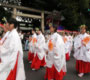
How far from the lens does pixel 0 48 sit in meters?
2.62

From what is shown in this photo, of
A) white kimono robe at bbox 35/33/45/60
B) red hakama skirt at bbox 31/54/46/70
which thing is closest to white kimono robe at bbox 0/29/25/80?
red hakama skirt at bbox 31/54/46/70

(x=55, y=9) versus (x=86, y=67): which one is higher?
(x=55, y=9)

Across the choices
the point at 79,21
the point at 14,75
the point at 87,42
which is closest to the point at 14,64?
the point at 14,75

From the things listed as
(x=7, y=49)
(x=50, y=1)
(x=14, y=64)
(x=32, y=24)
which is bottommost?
(x=14, y=64)

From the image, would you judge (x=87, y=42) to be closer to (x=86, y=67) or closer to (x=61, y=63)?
(x=86, y=67)

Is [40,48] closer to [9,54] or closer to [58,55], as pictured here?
[58,55]

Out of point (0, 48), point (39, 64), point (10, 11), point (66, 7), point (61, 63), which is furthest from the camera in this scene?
point (66, 7)

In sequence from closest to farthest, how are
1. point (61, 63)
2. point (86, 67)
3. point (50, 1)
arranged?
point (61, 63) < point (86, 67) < point (50, 1)

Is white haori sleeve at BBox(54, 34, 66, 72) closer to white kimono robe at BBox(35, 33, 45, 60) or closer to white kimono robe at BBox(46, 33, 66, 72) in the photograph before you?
white kimono robe at BBox(46, 33, 66, 72)

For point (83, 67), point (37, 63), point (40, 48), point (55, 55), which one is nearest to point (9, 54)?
point (55, 55)

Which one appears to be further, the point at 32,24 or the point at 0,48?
the point at 32,24

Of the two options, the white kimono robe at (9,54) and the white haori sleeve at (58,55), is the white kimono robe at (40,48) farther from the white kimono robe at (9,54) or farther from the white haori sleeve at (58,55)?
the white kimono robe at (9,54)

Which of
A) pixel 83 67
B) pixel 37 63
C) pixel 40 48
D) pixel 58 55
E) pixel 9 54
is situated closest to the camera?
pixel 9 54

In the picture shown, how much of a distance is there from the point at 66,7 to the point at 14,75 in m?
13.2
